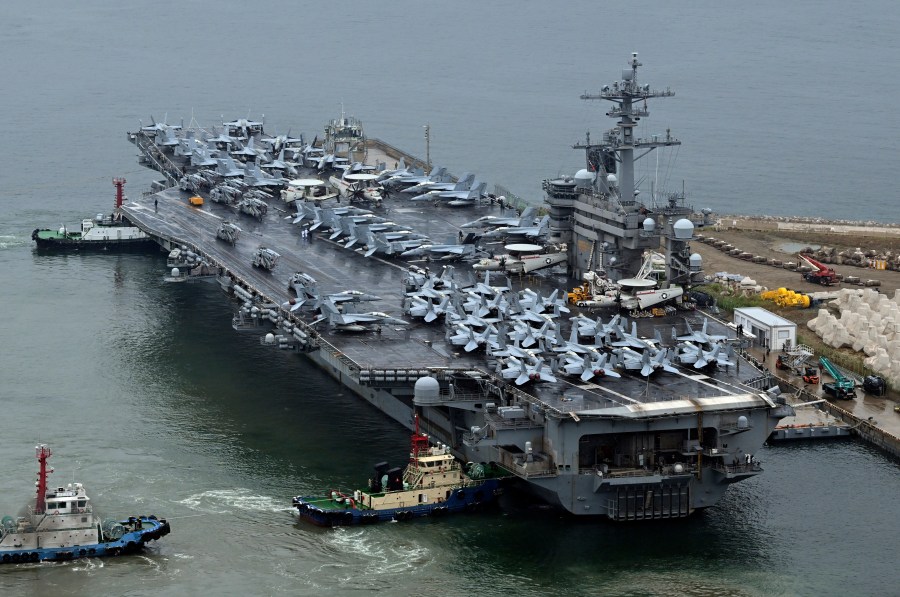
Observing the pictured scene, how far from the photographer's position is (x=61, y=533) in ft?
157

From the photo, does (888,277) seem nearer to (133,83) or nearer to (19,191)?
(19,191)

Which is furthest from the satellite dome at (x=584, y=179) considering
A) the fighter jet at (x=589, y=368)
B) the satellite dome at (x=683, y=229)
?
the fighter jet at (x=589, y=368)

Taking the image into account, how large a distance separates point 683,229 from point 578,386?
38.5 ft

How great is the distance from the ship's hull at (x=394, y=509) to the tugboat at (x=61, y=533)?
4.93 meters

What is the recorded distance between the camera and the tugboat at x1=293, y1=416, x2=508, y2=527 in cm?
5075

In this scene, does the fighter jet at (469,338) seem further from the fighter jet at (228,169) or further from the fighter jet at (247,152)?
the fighter jet at (247,152)

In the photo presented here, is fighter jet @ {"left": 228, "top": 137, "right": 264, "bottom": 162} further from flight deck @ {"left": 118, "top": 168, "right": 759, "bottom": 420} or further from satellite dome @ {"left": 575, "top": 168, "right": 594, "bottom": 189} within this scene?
satellite dome @ {"left": 575, "top": 168, "right": 594, "bottom": 189}

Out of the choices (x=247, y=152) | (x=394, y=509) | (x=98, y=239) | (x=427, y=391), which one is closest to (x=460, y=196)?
(x=247, y=152)

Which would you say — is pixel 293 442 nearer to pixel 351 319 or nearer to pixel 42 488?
pixel 351 319

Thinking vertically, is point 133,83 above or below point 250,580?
above

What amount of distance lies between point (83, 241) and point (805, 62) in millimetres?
111077

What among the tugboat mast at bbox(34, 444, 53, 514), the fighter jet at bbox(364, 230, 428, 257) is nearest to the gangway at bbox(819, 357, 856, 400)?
the fighter jet at bbox(364, 230, 428, 257)

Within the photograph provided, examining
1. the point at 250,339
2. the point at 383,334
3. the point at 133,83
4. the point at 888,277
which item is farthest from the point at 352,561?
the point at 133,83

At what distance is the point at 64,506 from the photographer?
157ft
